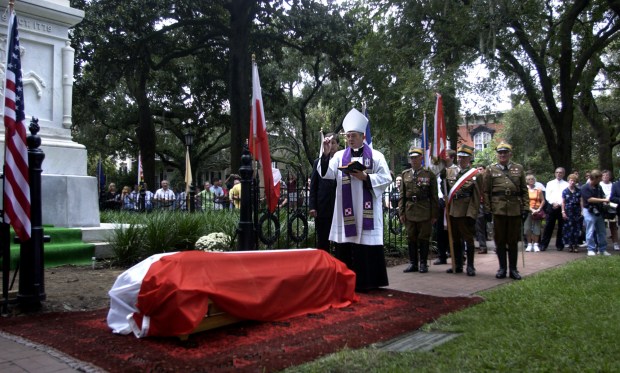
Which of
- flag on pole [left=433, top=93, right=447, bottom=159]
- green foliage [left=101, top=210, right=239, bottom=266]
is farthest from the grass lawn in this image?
green foliage [left=101, top=210, right=239, bottom=266]

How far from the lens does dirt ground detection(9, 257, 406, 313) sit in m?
5.66

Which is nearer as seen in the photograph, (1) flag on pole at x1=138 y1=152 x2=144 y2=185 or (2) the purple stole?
(2) the purple stole

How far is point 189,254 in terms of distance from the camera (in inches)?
182

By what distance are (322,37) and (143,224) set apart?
41.0 ft

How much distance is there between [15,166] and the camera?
205 inches

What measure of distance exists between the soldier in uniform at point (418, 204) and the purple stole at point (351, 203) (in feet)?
5.76

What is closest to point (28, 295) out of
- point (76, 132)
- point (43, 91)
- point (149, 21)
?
point (43, 91)

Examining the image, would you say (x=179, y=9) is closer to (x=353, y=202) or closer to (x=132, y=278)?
(x=353, y=202)

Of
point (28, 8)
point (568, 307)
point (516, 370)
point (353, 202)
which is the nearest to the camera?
point (516, 370)

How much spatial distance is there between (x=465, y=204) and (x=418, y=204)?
76 centimetres

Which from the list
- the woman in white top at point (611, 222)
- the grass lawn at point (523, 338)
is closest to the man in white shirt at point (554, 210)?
the woman in white top at point (611, 222)

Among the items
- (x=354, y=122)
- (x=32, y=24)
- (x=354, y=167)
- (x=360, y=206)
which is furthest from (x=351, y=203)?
(x=32, y=24)

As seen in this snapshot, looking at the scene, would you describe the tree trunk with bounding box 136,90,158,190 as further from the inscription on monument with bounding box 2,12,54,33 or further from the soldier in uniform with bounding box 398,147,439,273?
the soldier in uniform with bounding box 398,147,439,273

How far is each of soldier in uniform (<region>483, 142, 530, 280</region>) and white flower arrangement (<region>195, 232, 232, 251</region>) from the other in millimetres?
4136
